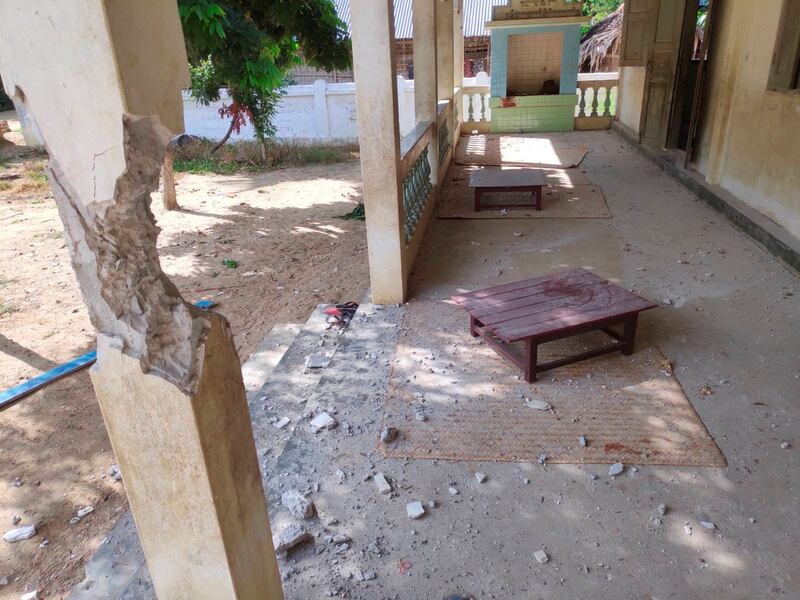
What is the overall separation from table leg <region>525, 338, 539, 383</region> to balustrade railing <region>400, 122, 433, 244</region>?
1697mm

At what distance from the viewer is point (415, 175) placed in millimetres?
5848

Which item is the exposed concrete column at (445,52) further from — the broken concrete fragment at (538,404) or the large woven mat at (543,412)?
the broken concrete fragment at (538,404)

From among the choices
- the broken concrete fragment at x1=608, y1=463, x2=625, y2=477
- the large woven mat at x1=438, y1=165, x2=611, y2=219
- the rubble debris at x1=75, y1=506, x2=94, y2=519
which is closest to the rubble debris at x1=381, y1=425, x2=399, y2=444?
the broken concrete fragment at x1=608, y1=463, x2=625, y2=477

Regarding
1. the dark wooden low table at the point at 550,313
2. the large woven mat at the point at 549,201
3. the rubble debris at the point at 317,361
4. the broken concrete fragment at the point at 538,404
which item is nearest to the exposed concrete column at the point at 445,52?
the large woven mat at the point at 549,201

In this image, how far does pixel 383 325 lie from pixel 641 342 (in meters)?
1.81

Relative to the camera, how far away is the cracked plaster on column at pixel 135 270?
1097 mm

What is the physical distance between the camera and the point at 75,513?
321 cm

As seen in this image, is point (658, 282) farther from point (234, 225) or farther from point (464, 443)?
point (234, 225)

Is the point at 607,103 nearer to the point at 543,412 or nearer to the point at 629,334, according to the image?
the point at 629,334

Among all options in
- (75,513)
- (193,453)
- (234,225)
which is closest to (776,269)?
(193,453)

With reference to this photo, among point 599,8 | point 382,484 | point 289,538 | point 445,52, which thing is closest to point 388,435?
point 382,484

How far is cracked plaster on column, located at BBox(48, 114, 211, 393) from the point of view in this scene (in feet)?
3.60

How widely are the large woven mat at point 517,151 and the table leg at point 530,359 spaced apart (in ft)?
A: 21.9

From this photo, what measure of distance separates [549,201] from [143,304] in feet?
22.4
